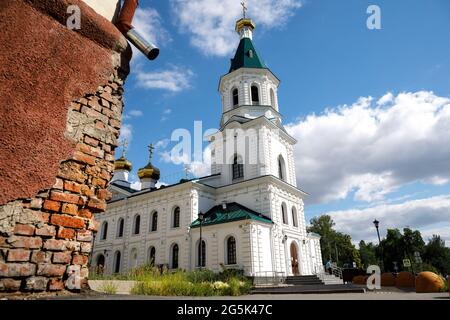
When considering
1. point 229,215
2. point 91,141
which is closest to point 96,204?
point 91,141

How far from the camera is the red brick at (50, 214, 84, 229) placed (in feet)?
9.86

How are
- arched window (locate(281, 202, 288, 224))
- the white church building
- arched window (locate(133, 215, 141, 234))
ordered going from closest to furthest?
the white church building < arched window (locate(281, 202, 288, 224)) < arched window (locate(133, 215, 141, 234))

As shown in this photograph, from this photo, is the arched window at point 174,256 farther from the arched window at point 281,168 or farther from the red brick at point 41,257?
the red brick at point 41,257

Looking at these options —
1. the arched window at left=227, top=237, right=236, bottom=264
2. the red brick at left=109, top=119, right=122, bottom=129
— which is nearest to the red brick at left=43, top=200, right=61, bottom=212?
the red brick at left=109, top=119, right=122, bottom=129

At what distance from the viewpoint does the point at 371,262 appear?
83.9 meters

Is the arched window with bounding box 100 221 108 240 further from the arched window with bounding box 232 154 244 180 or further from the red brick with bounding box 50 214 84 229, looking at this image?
the red brick with bounding box 50 214 84 229

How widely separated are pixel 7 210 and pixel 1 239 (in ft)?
0.81

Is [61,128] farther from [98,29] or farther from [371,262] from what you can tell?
[371,262]

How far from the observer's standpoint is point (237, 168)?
1065 inches

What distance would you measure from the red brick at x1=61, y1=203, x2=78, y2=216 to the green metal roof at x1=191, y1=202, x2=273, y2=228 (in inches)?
717

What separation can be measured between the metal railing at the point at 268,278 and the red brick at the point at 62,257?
17898 millimetres

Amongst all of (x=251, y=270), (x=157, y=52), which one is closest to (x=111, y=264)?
(x=251, y=270)

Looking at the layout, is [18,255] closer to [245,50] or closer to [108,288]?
[108,288]

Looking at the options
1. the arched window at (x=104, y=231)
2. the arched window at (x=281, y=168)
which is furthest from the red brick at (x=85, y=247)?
the arched window at (x=104, y=231)
